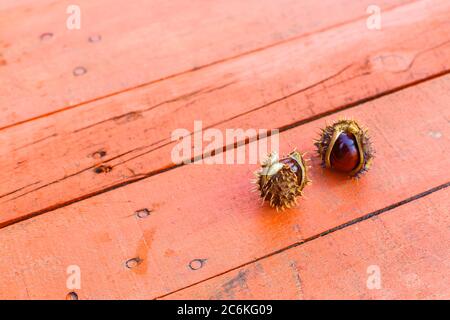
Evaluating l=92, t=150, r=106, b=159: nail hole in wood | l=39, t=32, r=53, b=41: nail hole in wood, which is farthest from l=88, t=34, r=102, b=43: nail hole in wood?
l=92, t=150, r=106, b=159: nail hole in wood

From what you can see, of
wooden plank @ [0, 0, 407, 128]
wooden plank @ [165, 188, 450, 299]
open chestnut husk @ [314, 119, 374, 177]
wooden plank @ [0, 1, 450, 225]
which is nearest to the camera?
wooden plank @ [165, 188, 450, 299]

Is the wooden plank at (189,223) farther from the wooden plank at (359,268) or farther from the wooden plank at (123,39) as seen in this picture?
the wooden plank at (123,39)

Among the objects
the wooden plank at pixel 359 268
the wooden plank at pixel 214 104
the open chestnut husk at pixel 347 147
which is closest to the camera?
the wooden plank at pixel 359 268

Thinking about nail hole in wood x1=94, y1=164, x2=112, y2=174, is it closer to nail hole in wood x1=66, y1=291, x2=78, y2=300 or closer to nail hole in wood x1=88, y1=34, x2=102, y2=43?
nail hole in wood x1=66, y1=291, x2=78, y2=300

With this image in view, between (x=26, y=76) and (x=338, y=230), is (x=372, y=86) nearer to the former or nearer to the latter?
(x=338, y=230)

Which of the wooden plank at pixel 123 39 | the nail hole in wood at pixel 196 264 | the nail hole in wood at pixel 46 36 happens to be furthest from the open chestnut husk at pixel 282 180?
the nail hole in wood at pixel 46 36
